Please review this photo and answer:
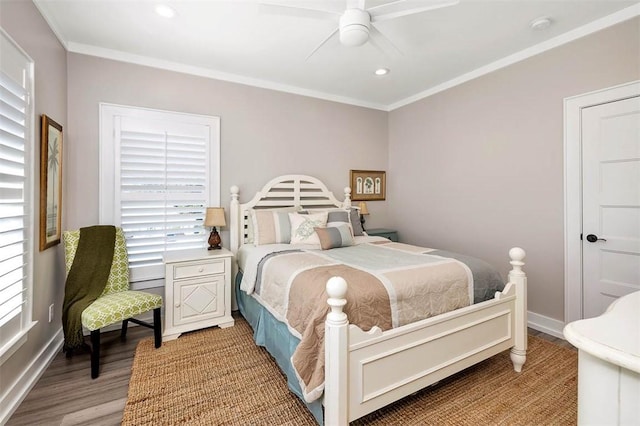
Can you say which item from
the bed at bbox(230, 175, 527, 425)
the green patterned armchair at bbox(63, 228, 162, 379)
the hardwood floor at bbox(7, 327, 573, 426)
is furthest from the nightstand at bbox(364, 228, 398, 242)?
the green patterned armchair at bbox(63, 228, 162, 379)

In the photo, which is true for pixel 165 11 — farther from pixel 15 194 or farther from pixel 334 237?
pixel 334 237

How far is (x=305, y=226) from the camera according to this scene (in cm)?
311

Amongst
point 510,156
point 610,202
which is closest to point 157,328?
point 510,156

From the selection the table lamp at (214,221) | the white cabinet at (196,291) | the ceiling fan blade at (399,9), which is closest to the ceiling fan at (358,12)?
the ceiling fan blade at (399,9)

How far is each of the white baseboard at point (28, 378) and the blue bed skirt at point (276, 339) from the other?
4.80ft

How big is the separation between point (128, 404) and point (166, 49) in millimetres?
2930

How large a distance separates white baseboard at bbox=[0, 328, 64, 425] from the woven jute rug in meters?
0.58

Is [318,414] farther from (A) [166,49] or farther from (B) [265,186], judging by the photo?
(A) [166,49]

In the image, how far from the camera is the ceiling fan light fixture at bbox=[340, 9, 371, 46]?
1.87m

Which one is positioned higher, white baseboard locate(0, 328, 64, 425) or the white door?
the white door

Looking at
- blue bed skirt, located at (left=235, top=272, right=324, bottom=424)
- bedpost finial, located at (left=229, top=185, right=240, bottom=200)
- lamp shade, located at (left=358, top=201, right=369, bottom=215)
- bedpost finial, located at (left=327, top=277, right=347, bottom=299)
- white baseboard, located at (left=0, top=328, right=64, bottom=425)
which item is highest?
bedpost finial, located at (left=229, top=185, right=240, bottom=200)

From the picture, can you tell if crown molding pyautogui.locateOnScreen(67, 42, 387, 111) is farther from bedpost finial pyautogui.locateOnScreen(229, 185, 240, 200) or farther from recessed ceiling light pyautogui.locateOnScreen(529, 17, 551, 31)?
recessed ceiling light pyautogui.locateOnScreen(529, 17, 551, 31)

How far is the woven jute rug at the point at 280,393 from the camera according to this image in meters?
1.71

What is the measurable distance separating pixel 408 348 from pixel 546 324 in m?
2.05
